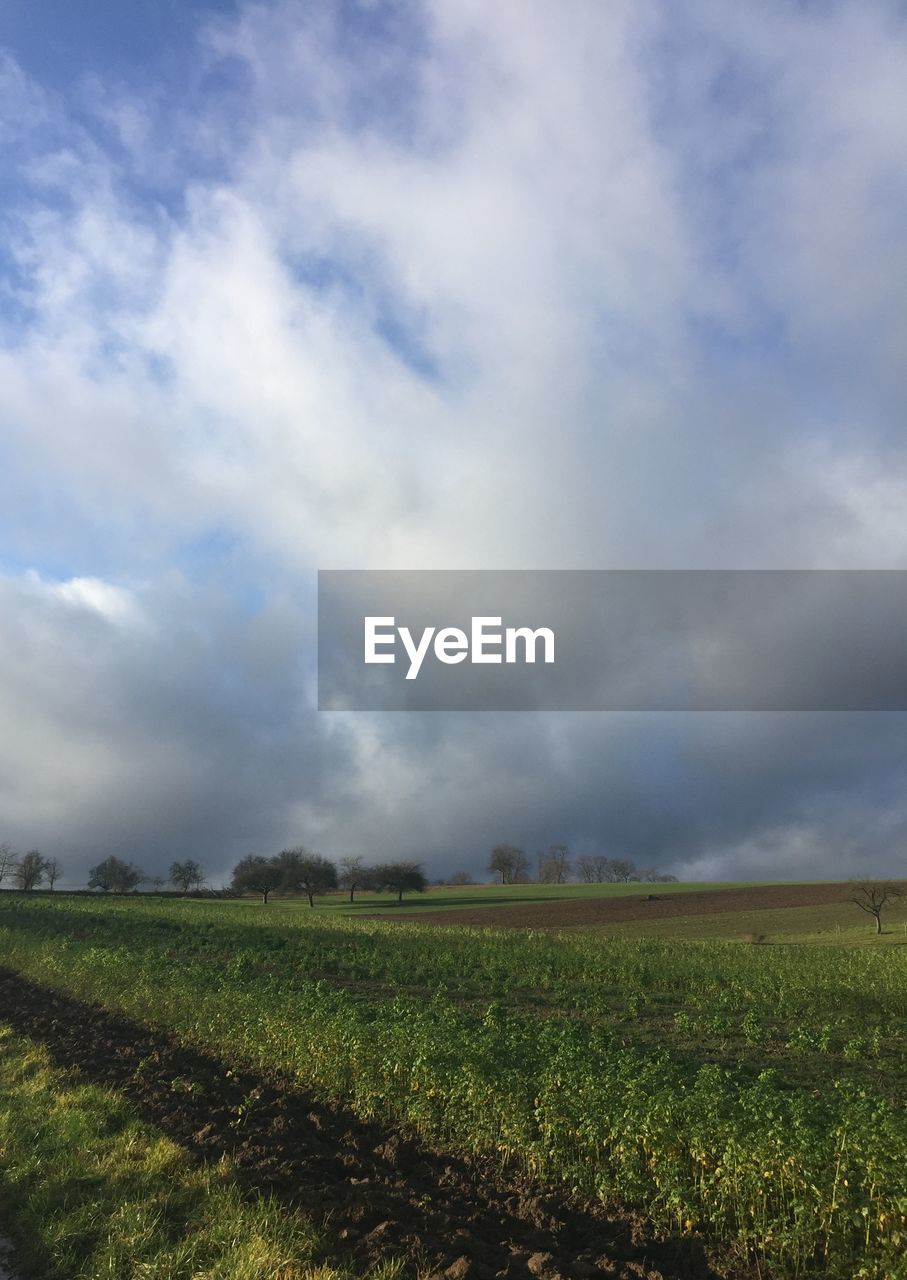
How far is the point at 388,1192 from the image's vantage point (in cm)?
928

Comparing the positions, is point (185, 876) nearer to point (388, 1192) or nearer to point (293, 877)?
point (293, 877)

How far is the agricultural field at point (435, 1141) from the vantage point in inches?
300

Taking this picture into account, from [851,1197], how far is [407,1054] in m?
6.56

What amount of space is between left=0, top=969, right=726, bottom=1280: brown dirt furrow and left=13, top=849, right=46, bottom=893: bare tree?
132774 millimetres

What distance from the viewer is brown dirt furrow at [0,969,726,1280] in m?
7.73

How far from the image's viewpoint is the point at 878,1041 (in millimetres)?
17797

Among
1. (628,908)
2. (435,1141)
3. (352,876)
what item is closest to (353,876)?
(352,876)

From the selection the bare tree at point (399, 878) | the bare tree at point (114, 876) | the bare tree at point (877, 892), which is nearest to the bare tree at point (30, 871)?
the bare tree at point (114, 876)

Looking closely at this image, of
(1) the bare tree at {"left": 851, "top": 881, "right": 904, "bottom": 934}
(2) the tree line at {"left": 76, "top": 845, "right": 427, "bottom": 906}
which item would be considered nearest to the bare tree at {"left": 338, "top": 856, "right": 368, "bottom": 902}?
(2) the tree line at {"left": 76, "top": 845, "right": 427, "bottom": 906}

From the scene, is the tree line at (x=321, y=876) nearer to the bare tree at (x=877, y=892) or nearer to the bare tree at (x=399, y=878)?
the bare tree at (x=399, y=878)

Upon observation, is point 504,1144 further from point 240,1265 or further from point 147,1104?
point 147,1104

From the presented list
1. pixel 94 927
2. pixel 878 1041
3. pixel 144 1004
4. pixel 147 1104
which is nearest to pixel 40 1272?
pixel 147 1104

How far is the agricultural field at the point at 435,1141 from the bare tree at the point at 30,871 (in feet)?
405

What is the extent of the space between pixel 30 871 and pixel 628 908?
321 feet
